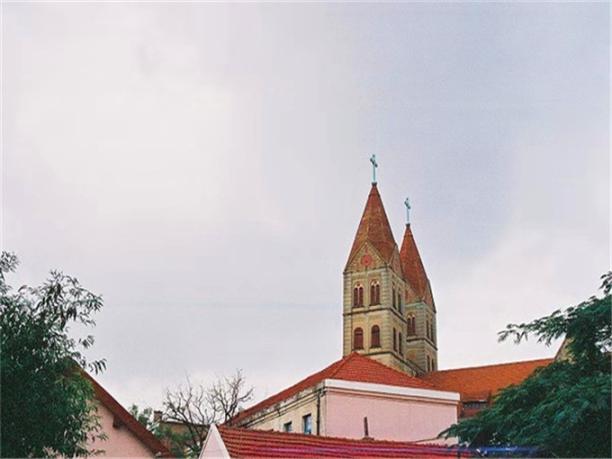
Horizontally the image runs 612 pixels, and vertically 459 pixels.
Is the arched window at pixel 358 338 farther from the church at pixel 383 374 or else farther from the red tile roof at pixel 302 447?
the red tile roof at pixel 302 447

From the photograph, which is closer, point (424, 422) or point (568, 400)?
point (568, 400)

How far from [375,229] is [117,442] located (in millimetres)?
54074

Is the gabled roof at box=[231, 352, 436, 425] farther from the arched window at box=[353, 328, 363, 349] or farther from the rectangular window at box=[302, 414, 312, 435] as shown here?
the arched window at box=[353, 328, 363, 349]

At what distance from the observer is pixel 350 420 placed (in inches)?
1217

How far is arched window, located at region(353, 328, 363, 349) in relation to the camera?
7838cm

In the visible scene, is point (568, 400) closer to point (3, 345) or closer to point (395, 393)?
point (3, 345)

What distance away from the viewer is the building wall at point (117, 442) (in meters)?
27.9

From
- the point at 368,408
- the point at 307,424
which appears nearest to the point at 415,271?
the point at 368,408

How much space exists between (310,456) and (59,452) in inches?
242

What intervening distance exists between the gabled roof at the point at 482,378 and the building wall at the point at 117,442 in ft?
134

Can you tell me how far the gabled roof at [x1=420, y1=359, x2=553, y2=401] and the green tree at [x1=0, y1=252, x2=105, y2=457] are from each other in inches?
2109

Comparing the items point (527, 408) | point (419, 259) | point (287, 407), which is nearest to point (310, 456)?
point (527, 408)

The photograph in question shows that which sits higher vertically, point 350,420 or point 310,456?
point 350,420

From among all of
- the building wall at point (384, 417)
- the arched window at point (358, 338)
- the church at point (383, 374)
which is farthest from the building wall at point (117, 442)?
the arched window at point (358, 338)
